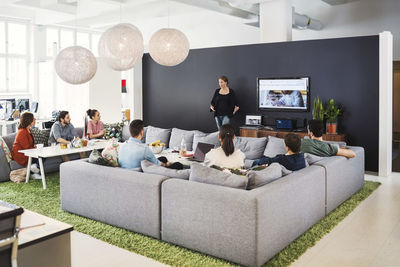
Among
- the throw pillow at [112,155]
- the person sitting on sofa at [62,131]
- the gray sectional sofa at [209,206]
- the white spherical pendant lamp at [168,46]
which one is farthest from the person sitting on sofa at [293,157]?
the person sitting on sofa at [62,131]

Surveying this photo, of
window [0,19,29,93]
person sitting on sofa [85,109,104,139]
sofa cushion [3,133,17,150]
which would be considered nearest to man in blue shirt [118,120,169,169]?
sofa cushion [3,133,17,150]

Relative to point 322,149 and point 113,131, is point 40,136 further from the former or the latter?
point 322,149

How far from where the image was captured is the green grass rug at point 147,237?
11.2 feet

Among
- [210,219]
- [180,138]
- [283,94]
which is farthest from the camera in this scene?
[283,94]

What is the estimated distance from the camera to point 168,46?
16.6 ft

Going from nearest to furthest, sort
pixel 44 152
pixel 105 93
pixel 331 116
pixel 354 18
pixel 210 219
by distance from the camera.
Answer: pixel 210 219, pixel 44 152, pixel 331 116, pixel 105 93, pixel 354 18

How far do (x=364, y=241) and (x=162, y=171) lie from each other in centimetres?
201

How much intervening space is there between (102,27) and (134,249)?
11529mm

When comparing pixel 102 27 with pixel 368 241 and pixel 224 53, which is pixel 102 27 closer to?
pixel 224 53

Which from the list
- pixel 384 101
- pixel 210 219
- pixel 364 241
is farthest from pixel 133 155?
pixel 384 101

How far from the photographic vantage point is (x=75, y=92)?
32.3 feet

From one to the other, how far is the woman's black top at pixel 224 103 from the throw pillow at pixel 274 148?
2590 mm

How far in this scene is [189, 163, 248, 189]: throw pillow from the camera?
11.5 ft

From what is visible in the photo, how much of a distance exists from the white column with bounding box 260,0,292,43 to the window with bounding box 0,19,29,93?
7762 mm
